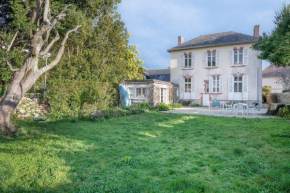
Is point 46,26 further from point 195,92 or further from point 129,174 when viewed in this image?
point 195,92

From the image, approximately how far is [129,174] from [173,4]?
19.6m

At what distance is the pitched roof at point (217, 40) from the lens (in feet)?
57.9

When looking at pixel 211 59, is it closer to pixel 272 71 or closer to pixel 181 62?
pixel 181 62

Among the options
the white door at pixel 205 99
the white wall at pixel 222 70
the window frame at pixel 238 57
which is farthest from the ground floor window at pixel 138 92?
the window frame at pixel 238 57

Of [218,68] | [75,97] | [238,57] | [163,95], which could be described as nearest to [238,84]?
[218,68]

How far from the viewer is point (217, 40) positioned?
1916cm

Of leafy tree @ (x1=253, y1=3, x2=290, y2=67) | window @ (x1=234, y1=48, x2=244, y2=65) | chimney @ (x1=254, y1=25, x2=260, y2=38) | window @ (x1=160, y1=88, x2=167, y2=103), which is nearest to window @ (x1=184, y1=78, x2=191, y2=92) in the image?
window @ (x1=160, y1=88, x2=167, y2=103)

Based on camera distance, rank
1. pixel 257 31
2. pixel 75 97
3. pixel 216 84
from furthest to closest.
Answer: pixel 216 84 < pixel 257 31 < pixel 75 97

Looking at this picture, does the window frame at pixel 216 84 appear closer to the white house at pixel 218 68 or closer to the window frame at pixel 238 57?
the white house at pixel 218 68

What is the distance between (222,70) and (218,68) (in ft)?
1.46

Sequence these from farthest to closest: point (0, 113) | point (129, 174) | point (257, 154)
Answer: point (0, 113)
point (257, 154)
point (129, 174)

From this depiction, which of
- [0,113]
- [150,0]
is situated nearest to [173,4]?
[150,0]

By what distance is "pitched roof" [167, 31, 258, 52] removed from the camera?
57.9 feet

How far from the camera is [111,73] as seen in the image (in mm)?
13852
